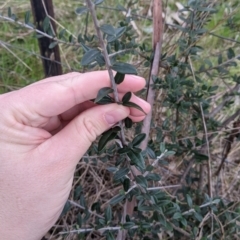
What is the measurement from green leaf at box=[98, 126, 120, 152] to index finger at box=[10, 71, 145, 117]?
78 mm

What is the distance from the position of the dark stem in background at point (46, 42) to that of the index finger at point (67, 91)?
526mm

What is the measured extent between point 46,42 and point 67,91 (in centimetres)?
65

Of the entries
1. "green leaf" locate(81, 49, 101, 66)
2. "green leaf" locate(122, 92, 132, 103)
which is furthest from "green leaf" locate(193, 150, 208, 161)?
"green leaf" locate(81, 49, 101, 66)

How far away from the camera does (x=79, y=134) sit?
32.9 inches

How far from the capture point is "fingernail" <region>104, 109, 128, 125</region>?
78 centimetres

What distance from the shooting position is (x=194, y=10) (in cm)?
102

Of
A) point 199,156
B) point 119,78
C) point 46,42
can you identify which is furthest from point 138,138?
point 46,42

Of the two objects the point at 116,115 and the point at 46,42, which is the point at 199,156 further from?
the point at 46,42

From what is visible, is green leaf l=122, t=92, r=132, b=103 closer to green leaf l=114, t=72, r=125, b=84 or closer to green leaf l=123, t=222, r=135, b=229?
green leaf l=114, t=72, r=125, b=84

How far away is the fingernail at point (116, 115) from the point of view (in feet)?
2.57

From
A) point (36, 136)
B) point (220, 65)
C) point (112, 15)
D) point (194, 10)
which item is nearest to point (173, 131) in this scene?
point (220, 65)

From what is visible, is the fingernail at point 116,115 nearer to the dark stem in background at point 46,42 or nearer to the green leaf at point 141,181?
the green leaf at point 141,181

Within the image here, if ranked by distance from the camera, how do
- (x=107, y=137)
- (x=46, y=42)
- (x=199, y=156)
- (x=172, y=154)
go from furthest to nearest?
1. (x=46, y=42)
2. (x=199, y=156)
3. (x=172, y=154)
4. (x=107, y=137)

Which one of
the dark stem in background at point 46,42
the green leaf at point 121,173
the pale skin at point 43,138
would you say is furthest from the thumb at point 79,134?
the dark stem in background at point 46,42
